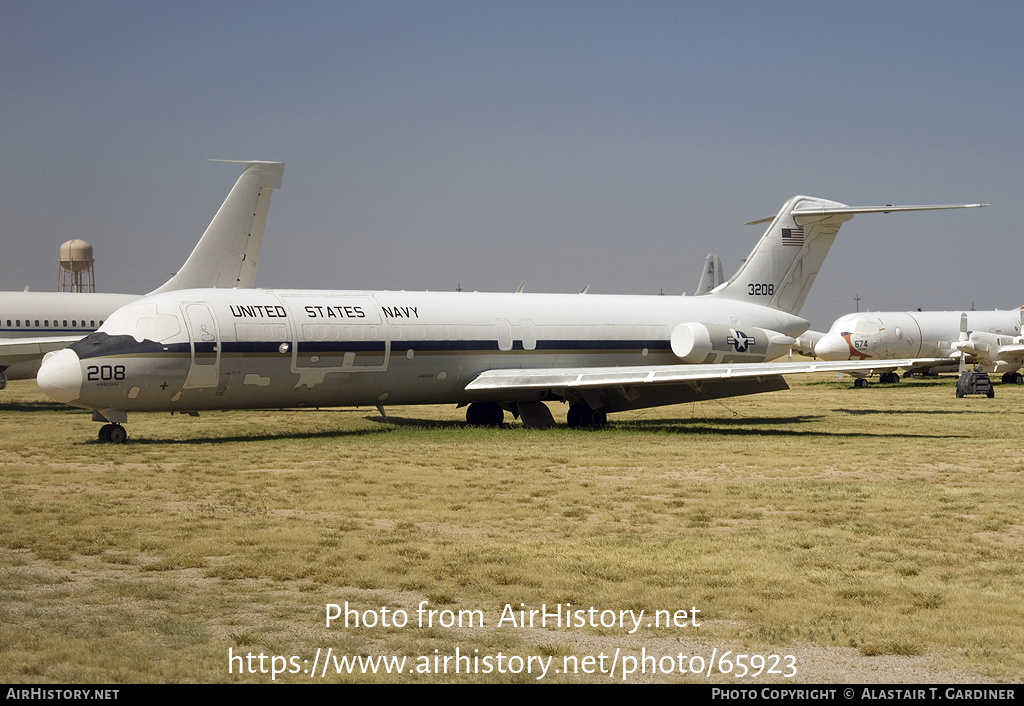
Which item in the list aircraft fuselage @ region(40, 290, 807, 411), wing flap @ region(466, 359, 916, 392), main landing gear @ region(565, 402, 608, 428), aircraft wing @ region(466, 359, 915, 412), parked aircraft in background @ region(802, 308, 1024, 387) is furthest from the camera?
parked aircraft in background @ region(802, 308, 1024, 387)

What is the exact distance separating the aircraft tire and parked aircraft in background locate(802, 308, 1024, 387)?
2993 centimetres

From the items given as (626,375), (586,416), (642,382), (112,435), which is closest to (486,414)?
(586,416)

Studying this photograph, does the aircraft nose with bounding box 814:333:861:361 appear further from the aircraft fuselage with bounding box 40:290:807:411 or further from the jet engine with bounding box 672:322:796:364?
the aircraft fuselage with bounding box 40:290:807:411

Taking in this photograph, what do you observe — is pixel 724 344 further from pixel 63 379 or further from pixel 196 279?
pixel 63 379

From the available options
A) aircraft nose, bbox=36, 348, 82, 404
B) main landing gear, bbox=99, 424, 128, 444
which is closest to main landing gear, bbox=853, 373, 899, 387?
main landing gear, bbox=99, 424, 128, 444

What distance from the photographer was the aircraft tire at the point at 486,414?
96.3 feet

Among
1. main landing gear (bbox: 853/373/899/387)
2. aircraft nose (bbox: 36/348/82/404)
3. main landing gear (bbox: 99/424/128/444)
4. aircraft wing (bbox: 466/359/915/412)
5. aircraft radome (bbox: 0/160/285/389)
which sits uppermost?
aircraft radome (bbox: 0/160/285/389)

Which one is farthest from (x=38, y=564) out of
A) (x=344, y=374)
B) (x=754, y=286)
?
(x=754, y=286)

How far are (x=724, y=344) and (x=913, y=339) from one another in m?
30.0

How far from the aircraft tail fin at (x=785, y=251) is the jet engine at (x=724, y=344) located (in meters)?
1.78

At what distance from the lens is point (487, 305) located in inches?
1110

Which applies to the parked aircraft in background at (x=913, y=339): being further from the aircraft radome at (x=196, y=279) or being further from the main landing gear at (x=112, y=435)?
the main landing gear at (x=112, y=435)

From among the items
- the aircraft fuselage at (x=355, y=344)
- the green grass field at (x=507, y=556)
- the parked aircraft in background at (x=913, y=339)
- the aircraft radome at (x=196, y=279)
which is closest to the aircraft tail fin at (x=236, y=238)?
the aircraft radome at (x=196, y=279)

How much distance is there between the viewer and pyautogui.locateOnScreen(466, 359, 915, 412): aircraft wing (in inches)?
1017
